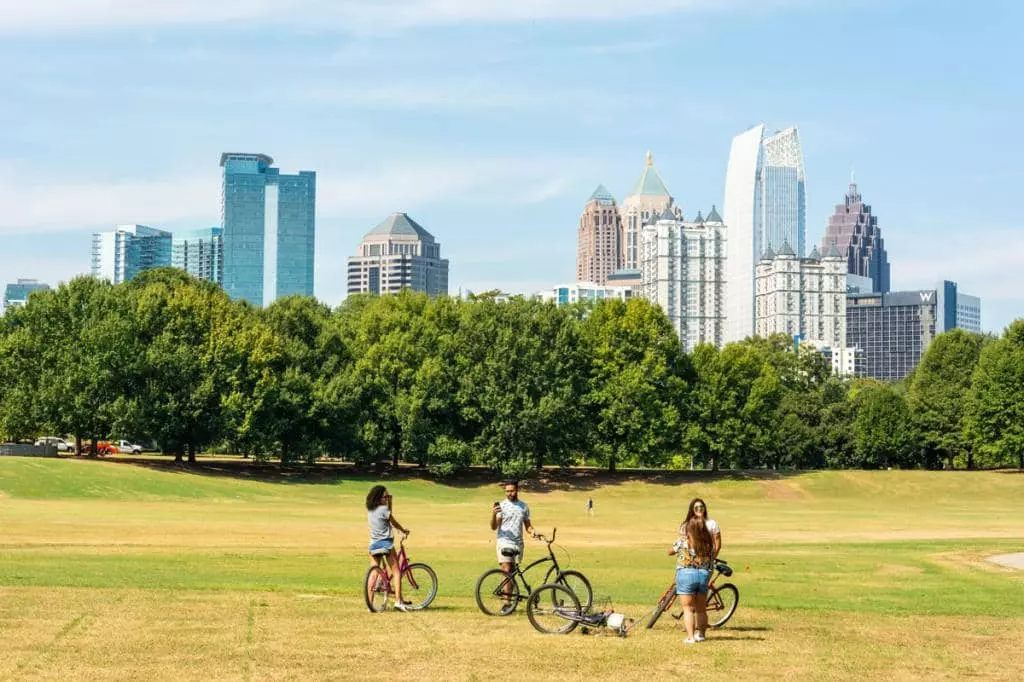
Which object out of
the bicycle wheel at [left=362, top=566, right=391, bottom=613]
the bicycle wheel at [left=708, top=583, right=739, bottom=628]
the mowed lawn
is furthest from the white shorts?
the bicycle wheel at [left=708, top=583, right=739, bottom=628]

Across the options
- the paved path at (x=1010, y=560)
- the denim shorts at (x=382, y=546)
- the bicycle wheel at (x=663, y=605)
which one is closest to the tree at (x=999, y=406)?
the paved path at (x=1010, y=560)

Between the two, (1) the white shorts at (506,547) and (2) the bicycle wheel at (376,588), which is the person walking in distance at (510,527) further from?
(2) the bicycle wheel at (376,588)

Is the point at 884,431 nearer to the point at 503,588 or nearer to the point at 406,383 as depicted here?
the point at 406,383

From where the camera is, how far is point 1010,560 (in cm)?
3953

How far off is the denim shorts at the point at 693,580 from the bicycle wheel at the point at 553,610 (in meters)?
1.84

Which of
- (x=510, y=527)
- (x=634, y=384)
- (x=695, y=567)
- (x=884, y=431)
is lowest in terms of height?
(x=695, y=567)

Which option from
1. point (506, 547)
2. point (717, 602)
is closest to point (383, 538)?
point (506, 547)

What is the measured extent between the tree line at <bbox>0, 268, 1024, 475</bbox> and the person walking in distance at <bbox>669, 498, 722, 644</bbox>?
238ft

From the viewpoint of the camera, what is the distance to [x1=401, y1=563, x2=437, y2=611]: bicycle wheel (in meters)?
23.2

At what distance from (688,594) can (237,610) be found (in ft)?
27.5

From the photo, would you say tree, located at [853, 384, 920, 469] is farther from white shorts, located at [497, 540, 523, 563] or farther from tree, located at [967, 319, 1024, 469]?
white shorts, located at [497, 540, 523, 563]

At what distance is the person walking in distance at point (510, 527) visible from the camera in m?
22.7

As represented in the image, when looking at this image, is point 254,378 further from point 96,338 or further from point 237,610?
point 237,610

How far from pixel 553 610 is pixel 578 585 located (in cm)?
107
